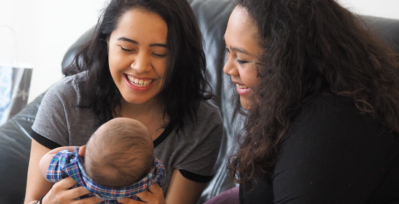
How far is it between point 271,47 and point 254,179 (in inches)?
15.5

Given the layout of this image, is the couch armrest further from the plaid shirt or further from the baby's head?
the baby's head

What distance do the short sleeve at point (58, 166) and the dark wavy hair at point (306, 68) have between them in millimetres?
536

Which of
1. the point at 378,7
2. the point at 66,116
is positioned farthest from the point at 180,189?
the point at 378,7

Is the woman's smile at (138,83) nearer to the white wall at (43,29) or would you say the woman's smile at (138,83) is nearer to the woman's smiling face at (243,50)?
the woman's smiling face at (243,50)

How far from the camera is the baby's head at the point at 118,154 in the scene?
1.15 m

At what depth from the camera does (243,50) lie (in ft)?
4.20

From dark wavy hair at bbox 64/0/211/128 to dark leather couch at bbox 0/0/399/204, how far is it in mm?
235

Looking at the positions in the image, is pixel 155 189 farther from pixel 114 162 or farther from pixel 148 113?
pixel 148 113

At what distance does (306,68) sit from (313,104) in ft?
0.39

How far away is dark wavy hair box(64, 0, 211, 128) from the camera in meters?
1.46

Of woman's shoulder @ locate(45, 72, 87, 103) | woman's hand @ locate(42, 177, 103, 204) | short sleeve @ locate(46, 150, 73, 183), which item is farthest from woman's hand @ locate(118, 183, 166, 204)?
woman's shoulder @ locate(45, 72, 87, 103)

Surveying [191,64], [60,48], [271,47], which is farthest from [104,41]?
[60,48]

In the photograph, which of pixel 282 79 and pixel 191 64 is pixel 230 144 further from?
pixel 282 79

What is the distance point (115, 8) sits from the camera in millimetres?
1493
